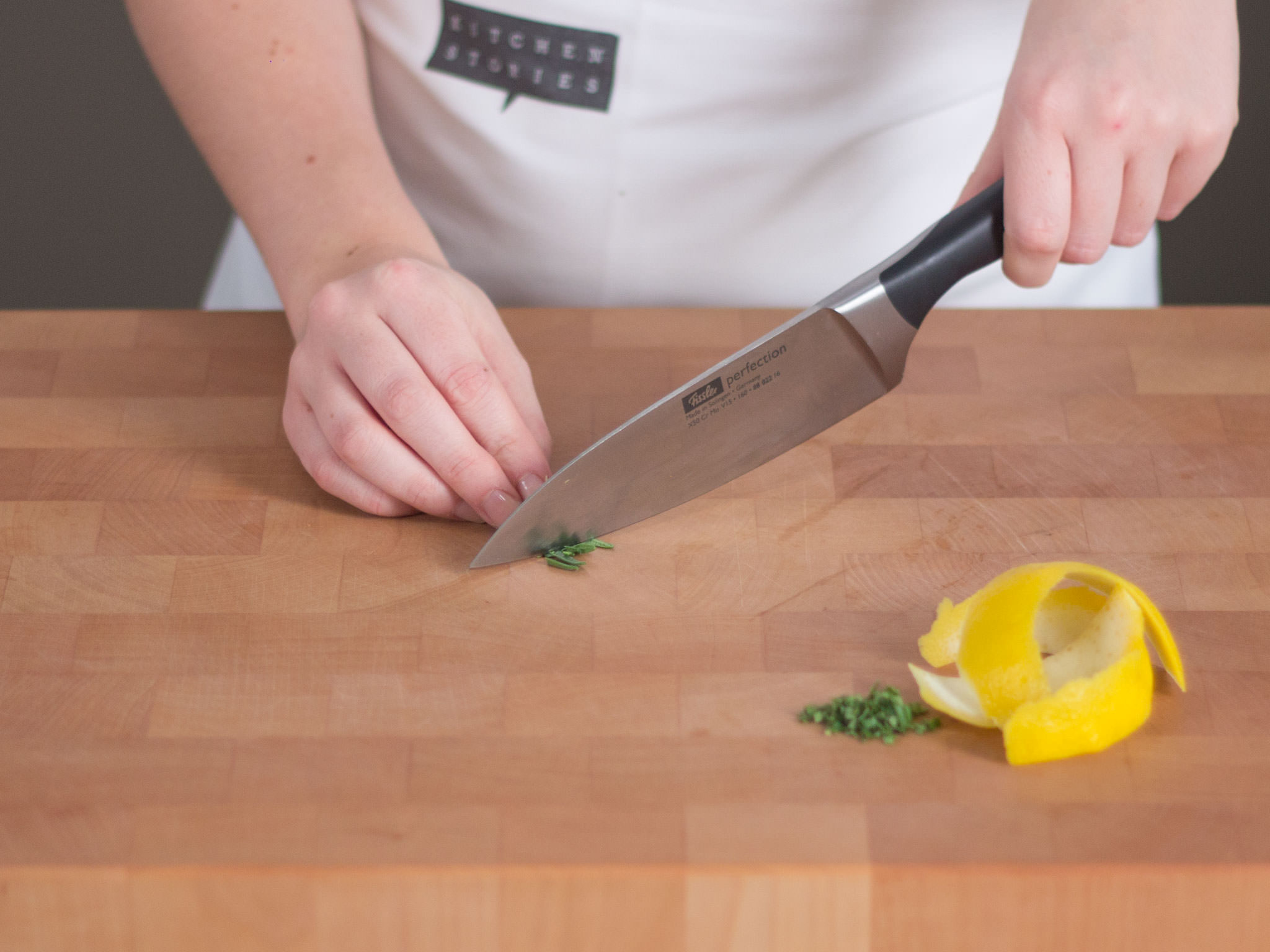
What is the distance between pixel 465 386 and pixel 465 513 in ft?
0.39

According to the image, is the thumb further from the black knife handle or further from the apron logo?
the apron logo

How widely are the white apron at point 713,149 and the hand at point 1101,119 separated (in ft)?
0.96

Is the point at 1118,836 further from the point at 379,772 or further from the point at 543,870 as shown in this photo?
the point at 379,772

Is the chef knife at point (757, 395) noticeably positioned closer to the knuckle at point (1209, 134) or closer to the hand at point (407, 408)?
the hand at point (407, 408)

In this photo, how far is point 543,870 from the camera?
864mm

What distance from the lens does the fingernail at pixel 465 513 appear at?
1142mm

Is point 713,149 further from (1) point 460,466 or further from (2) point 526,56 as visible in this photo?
(1) point 460,466

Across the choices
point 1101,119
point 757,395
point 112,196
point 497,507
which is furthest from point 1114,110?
point 112,196

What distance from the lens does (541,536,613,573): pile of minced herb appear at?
3.59 ft

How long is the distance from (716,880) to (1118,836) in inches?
11.4

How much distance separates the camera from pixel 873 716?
0.95m

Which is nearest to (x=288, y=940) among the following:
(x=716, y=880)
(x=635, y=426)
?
(x=716, y=880)

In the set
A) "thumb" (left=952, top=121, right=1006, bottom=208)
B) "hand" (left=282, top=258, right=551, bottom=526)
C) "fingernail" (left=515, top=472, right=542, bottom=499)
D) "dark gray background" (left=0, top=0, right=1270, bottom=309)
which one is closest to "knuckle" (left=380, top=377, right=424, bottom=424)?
"hand" (left=282, top=258, right=551, bottom=526)

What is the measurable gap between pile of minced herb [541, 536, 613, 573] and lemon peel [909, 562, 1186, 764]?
301 millimetres
